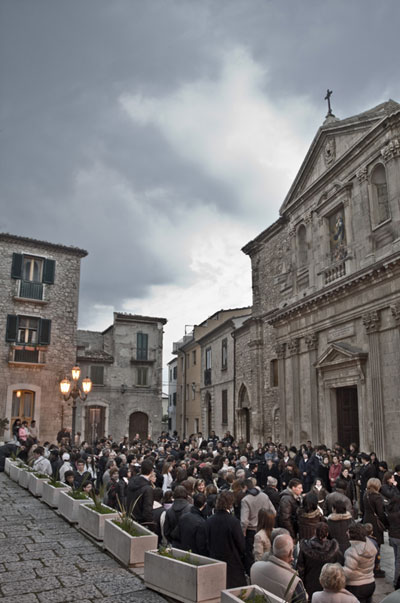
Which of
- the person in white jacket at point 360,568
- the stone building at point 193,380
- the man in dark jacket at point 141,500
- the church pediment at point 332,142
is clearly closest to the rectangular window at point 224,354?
the stone building at point 193,380

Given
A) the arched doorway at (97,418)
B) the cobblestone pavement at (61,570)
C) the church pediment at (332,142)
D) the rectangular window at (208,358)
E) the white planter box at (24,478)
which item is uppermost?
the church pediment at (332,142)

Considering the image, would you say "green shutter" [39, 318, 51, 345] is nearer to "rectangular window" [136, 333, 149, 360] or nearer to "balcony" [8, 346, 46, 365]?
"balcony" [8, 346, 46, 365]

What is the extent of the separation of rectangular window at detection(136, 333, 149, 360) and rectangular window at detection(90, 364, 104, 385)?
2882 millimetres

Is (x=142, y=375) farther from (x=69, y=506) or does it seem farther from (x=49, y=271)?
(x=69, y=506)

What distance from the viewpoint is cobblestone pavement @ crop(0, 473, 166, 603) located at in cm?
612

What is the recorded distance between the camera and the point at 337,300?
18.8m

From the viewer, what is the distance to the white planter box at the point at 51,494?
11.4 metres

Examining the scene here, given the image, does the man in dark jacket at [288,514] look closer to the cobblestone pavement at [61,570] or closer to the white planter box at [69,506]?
the cobblestone pavement at [61,570]

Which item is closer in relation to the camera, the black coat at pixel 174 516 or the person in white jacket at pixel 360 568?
the person in white jacket at pixel 360 568

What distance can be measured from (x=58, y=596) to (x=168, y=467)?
4380mm

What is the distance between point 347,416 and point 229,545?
541 inches

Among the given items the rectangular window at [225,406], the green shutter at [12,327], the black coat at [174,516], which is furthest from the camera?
the rectangular window at [225,406]

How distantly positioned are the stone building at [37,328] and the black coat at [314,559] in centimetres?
2351

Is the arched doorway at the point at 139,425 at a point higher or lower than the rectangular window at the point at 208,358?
lower
